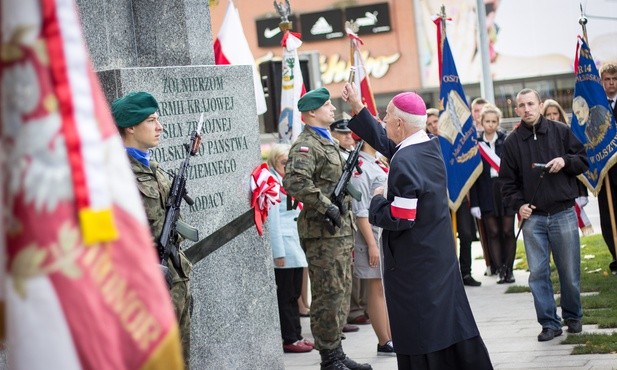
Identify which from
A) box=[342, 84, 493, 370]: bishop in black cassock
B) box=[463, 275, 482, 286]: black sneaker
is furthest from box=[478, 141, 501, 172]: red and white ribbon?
box=[342, 84, 493, 370]: bishop in black cassock

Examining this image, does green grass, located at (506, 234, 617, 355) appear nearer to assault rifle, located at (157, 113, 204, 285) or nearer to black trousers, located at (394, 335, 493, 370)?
black trousers, located at (394, 335, 493, 370)

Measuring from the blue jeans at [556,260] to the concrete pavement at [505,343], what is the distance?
0.21 metres

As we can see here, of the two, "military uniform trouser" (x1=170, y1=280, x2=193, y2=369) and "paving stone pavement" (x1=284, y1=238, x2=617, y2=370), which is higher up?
"military uniform trouser" (x1=170, y1=280, x2=193, y2=369)

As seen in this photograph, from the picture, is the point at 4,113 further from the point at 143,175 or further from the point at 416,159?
the point at 416,159

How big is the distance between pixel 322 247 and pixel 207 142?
1.34 meters

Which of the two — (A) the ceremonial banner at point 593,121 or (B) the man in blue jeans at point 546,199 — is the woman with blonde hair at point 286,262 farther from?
(A) the ceremonial banner at point 593,121

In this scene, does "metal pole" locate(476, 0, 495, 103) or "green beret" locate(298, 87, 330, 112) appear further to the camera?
"metal pole" locate(476, 0, 495, 103)

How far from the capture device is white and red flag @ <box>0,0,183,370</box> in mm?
2389

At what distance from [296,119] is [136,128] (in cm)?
560

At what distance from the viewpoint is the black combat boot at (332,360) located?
28.0 ft

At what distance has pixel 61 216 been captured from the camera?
2406 mm

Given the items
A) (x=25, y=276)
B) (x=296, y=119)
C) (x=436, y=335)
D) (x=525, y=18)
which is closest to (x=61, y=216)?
(x=25, y=276)

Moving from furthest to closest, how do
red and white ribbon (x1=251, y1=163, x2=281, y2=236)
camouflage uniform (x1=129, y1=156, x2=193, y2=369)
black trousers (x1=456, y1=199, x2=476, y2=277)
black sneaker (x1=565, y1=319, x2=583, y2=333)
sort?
black trousers (x1=456, y1=199, x2=476, y2=277), black sneaker (x1=565, y1=319, x2=583, y2=333), red and white ribbon (x1=251, y1=163, x2=281, y2=236), camouflage uniform (x1=129, y1=156, x2=193, y2=369)

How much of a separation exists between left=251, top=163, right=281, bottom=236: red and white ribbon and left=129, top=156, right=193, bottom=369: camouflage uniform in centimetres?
156
